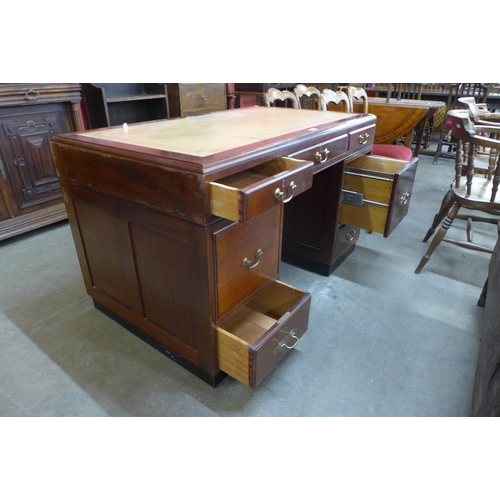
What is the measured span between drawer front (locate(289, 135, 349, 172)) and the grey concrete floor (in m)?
Answer: 0.69

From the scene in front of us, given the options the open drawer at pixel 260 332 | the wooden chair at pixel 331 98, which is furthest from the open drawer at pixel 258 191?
the wooden chair at pixel 331 98

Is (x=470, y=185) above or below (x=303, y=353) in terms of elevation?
above

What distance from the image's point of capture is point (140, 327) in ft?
4.83

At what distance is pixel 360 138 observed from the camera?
1731 mm

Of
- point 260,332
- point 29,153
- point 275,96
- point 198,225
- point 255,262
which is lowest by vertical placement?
point 260,332

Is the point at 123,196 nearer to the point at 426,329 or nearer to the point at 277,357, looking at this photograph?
the point at 277,357

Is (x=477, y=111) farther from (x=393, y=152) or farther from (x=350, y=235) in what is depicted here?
(x=350, y=235)

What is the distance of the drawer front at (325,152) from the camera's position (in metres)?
1.33

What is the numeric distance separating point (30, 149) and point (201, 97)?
4.46 ft

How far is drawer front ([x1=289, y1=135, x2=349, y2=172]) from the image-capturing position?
4.37 ft

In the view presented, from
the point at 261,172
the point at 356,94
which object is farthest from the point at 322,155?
the point at 356,94

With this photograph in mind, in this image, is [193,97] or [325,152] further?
[193,97]

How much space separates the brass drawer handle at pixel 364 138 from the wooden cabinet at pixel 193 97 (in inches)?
62.3

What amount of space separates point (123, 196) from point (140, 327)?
583mm
